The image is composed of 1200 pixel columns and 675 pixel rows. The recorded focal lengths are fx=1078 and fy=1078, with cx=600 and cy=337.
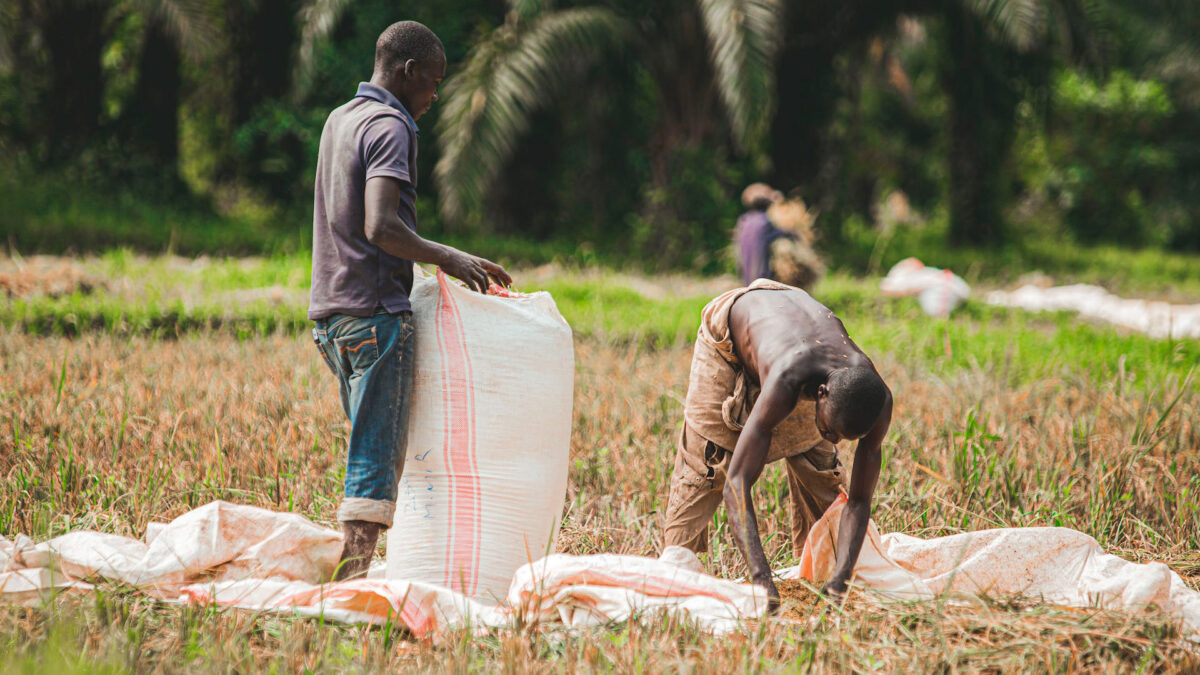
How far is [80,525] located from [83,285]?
4179mm

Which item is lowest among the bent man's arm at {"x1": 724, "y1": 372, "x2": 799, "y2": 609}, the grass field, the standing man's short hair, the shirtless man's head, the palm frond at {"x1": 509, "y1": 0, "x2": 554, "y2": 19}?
the grass field

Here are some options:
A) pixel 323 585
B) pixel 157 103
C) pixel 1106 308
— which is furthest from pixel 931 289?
pixel 157 103

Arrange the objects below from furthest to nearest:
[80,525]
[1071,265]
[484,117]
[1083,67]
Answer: [1071,265] < [1083,67] < [484,117] < [80,525]

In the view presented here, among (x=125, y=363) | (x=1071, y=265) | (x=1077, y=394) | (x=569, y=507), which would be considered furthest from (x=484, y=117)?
(x=1071, y=265)

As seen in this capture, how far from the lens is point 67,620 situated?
2352mm

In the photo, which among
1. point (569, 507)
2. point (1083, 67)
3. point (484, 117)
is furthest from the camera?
point (1083, 67)

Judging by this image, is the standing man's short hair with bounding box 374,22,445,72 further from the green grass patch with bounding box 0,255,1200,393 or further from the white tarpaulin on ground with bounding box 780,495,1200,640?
the green grass patch with bounding box 0,255,1200,393

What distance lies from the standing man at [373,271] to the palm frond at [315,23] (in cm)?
720

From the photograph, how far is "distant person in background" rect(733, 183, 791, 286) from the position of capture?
6.71 m

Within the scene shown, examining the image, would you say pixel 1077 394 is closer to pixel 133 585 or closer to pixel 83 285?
pixel 133 585

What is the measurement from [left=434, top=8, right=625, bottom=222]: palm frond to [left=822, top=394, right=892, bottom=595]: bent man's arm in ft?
21.7

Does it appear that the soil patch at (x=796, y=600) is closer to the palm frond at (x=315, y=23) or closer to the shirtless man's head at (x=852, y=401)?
the shirtless man's head at (x=852, y=401)

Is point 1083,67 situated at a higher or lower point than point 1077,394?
higher

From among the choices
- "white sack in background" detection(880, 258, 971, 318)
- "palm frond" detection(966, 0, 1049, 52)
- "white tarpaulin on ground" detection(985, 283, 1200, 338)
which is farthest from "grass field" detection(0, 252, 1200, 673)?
"palm frond" detection(966, 0, 1049, 52)
